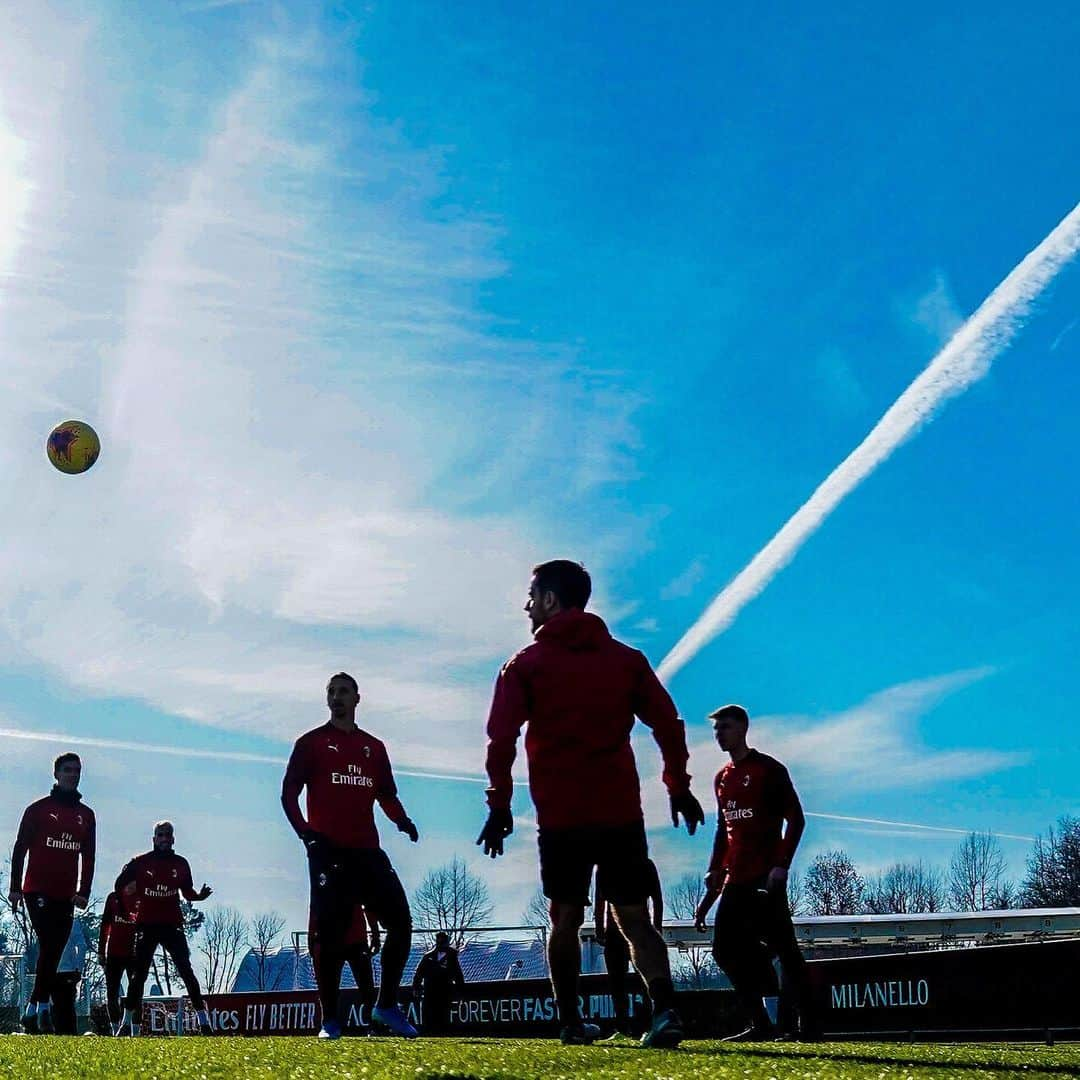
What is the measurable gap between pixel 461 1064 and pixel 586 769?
82.7 inches

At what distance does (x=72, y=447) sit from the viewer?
51.4ft

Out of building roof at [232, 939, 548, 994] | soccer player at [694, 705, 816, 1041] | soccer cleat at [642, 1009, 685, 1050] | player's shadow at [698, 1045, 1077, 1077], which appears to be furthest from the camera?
building roof at [232, 939, 548, 994]

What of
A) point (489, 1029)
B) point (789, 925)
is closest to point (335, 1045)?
point (789, 925)

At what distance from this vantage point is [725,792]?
33.3 ft

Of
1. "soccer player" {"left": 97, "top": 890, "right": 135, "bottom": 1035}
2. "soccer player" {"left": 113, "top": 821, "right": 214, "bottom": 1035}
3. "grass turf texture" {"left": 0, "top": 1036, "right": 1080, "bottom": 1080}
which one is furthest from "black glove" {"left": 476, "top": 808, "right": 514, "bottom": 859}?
"soccer player" {"left": 97, "top": 890, "right": 135, "bottom": 1035}

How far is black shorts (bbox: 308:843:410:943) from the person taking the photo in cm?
908

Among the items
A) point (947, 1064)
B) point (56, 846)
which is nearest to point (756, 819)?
point (947, 1064)

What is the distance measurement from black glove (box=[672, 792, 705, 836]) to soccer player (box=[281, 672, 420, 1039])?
3.57 metres

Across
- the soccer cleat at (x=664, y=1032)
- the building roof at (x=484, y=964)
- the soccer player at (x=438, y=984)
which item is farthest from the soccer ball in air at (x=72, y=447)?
the building roof at (x=484, y=964)

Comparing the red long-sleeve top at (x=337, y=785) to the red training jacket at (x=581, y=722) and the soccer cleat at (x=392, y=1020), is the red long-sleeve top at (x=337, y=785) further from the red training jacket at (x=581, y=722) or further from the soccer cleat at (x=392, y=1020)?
the red training jacket at (x=581, y=722)

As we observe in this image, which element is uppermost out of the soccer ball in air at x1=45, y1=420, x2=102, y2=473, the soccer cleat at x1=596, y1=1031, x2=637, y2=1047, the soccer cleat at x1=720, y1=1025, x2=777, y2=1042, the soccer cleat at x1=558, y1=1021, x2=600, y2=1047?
the soccer ball in air at x1=45, y1=420, x2=102, y2=473

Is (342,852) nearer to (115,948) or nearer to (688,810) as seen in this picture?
(688,810)

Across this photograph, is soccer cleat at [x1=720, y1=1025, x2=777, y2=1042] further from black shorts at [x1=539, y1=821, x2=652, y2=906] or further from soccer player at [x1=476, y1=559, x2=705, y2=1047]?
black shorts at [x1=539, y1=821, x2=652, y2=906]

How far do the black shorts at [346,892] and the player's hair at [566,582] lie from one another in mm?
3569
